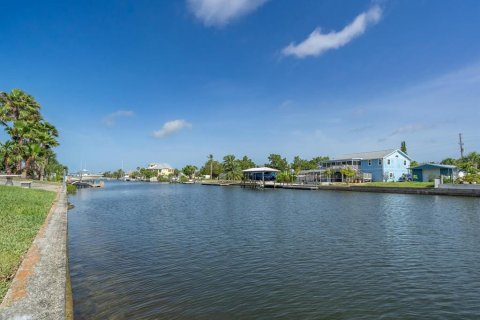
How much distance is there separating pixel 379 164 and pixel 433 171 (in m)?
11.0

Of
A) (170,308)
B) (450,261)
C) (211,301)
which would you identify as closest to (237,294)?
(211,301)

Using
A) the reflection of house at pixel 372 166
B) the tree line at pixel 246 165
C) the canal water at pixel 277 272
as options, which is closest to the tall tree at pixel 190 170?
the tree line at pixel 246 165

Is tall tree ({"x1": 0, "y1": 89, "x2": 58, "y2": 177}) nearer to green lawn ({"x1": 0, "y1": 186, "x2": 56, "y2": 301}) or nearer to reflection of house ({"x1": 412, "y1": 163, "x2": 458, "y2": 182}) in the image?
green lawn ({"x1": 0, "y1": 186, "x2": 56, "y2": 301})

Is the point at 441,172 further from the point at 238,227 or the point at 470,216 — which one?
the point at 238,227

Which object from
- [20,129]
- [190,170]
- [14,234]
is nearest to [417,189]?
[14,234]

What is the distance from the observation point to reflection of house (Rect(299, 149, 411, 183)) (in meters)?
71.6

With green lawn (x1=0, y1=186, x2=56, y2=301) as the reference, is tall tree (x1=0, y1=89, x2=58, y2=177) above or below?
above

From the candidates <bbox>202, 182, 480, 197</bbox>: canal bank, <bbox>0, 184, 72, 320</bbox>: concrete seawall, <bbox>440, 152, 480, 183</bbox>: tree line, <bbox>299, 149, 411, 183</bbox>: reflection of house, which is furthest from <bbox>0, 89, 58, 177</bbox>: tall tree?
<bbox>440, 152, 480, 183</bbox>: tree line

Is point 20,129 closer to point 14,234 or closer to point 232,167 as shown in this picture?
point 14,234

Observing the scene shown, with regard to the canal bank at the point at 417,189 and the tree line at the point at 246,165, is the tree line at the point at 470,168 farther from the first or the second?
the tree line at the point at 246,165

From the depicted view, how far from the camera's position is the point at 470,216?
2616 centimetres

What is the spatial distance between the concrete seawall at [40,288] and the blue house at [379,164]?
72075 millimetres

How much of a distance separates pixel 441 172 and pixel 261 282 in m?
66.6

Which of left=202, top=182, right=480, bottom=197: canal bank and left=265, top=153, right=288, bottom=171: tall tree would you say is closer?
left=202, top=182, right=480, bottom=197: canal bank
